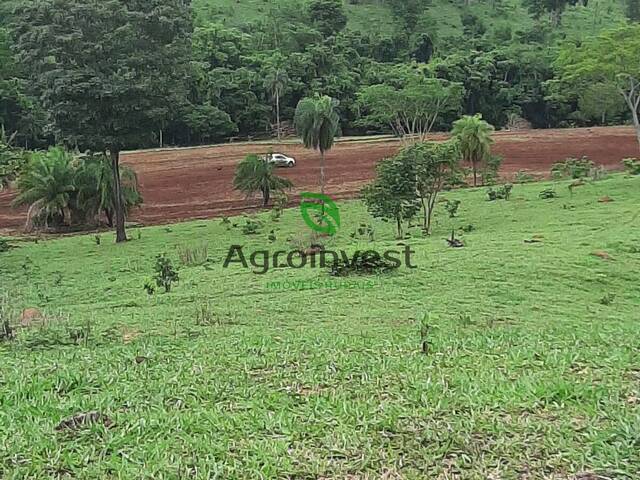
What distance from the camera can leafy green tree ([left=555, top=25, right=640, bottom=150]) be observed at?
817 inches

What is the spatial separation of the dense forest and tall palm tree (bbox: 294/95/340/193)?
15.1m

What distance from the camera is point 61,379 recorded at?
4195 mm

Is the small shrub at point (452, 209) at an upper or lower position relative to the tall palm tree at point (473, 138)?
lower

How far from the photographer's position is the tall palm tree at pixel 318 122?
18766mm

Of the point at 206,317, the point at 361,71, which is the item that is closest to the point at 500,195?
the point at 206,317

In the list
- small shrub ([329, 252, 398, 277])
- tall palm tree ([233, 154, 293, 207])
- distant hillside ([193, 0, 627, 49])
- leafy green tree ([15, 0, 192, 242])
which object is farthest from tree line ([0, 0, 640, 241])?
small shrub ([329, 252, 398, 277])

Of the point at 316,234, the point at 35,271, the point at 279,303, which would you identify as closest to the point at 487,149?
the point at 316,234

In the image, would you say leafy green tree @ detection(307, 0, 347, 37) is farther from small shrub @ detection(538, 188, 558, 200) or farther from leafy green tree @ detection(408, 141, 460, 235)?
leafy green tree @ detection(408, 141, 460, 235)

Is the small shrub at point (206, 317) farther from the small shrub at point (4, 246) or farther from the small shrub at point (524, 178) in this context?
the small shrub at point (524, 178)

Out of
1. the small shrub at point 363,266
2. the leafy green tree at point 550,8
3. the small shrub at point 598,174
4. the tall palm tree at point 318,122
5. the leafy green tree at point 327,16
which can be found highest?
the leafy green tree at point 550,8

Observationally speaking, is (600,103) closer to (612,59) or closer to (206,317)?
(612,59)

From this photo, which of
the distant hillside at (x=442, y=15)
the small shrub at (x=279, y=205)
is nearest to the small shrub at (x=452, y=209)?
the small shrub at (x=279, y=205)

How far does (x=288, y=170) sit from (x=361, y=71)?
25.2m

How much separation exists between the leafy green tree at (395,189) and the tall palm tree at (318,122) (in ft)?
17.4
